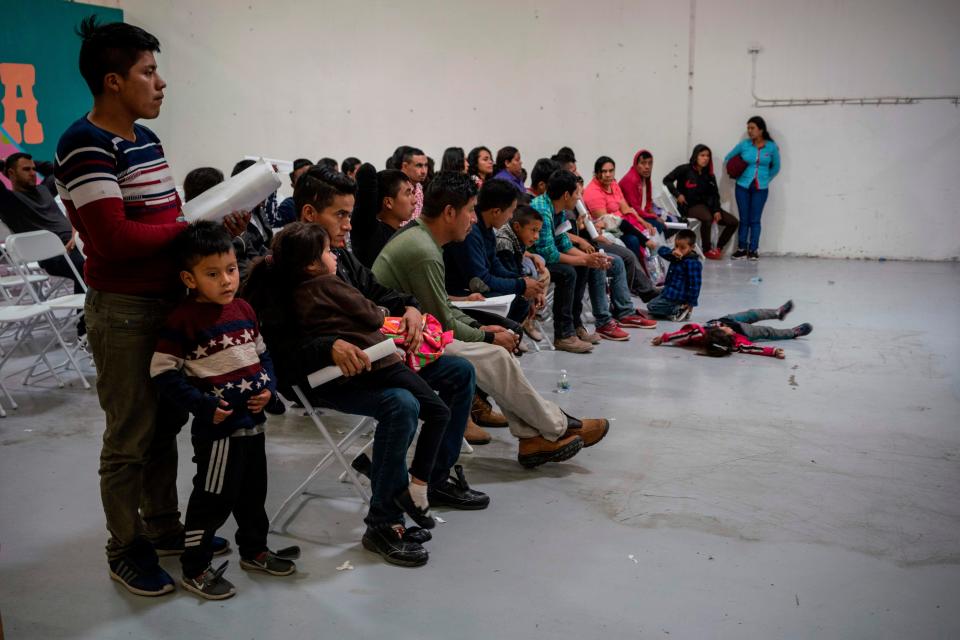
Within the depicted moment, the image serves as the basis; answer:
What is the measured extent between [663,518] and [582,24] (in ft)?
25.7

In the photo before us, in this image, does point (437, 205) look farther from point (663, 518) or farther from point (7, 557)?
point (7, 557)

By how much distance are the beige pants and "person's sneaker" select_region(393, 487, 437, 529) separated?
54 centimetres

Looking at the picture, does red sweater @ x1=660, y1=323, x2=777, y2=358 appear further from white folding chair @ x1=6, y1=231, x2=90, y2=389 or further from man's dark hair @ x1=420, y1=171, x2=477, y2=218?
white folding chair @ x1=6, y1=231, x2=90, y2=389

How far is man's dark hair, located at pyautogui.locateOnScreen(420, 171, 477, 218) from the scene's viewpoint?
3219 mm

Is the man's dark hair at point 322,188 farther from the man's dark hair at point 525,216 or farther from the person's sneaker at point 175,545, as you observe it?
the man's dark hair at point 525,216

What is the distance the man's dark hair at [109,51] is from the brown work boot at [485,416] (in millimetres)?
2081

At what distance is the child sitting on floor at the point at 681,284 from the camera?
6043 mm

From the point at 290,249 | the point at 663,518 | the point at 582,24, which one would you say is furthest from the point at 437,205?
the point at 582,24

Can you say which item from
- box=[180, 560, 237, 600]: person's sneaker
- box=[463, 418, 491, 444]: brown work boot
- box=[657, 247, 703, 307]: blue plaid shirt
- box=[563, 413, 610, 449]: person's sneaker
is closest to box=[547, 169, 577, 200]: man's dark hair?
box=[657, 247, 703, 307]: blue plaid shirt

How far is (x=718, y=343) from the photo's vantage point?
5031 mm

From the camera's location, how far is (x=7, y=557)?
2.58 m

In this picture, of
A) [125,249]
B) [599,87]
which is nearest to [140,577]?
[125,249]

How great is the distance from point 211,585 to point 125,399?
22.5 inches

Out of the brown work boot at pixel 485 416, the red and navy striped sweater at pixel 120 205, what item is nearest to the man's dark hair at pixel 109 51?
the red and navy striped sweater at pixel 120 205
